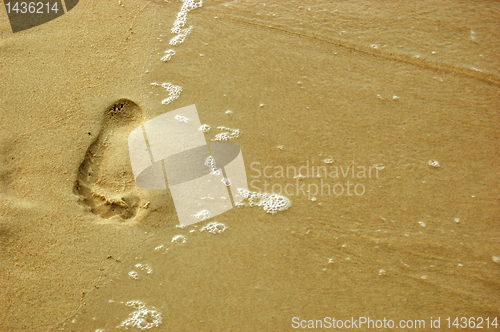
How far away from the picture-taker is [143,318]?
1.94 meters

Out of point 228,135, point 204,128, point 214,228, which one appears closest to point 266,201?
point 214,228

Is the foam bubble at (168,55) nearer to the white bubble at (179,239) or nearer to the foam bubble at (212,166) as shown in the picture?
the foam bubble at (212,166)

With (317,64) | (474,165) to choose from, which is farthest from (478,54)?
(317,64)

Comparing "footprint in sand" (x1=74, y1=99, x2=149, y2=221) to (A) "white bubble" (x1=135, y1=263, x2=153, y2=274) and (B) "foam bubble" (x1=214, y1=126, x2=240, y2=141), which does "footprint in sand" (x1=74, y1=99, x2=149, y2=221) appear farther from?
(B) "foam bubble" (x1=214, y1=126, x2=240, y2=141)

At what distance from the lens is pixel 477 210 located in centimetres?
214

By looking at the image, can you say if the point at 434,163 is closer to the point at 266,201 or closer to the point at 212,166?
the point at 266,201

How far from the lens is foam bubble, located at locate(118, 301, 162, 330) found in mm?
1924

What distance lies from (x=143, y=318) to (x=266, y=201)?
1010mm

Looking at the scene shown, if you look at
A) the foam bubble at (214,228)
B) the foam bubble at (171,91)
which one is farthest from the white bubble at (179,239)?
the foam bubble at (171,91)

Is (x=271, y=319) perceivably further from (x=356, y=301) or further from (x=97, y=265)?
(x=97, y=265)

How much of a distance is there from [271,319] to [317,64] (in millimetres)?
1877

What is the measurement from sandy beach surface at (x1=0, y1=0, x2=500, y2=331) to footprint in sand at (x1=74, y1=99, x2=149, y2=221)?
11mm

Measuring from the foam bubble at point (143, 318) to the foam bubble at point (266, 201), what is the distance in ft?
2.71

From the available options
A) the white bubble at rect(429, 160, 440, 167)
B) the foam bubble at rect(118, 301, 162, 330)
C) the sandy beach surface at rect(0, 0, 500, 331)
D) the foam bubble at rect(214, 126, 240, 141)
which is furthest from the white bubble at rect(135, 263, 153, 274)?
the white bubble at rect(429, 160, 440, 167)
